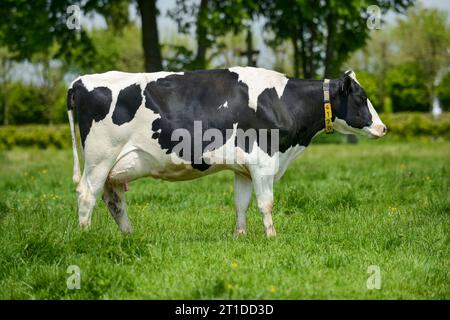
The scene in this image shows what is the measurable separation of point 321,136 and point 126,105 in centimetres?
2766

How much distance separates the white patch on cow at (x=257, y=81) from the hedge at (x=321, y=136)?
83.4 ft

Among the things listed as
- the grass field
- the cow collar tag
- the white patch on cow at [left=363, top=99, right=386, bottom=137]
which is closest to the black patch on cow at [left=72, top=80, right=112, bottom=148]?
the grass field

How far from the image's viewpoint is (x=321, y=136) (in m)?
34.2

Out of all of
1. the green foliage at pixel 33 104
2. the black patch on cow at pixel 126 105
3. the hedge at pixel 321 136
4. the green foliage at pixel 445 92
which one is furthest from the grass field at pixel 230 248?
the green foliage at pixel 33 104

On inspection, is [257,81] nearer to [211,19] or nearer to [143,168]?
[143,168]

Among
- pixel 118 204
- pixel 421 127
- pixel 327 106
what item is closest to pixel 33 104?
pixel 421 127

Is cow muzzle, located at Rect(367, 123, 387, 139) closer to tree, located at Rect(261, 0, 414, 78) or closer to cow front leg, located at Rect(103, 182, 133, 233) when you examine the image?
cow front leg, located at Rect(103, 182, 133, 233)

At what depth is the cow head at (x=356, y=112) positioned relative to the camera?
25.2 feet

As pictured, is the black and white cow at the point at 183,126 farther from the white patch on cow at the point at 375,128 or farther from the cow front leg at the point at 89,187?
the white patch on cow at the point at 375,128

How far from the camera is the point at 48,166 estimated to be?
17.3 meters

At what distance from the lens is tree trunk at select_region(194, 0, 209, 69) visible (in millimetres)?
18477

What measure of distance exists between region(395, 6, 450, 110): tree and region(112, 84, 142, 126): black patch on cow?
149 feet
